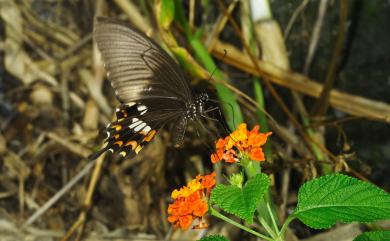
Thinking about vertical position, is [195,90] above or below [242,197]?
above

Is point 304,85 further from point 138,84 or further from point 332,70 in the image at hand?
point 138,84

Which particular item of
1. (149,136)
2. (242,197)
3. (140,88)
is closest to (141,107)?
(140,88)

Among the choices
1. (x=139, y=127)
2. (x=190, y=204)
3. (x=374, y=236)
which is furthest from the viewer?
(x=139, y=127)

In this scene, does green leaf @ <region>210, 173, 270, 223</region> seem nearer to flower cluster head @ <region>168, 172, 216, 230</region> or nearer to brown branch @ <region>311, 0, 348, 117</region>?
flower cluster head @ <region>168, 172, 216, 230</region>

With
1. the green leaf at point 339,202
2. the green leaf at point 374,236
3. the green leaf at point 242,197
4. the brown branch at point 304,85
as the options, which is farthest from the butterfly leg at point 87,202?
the green leaf at point 374,236

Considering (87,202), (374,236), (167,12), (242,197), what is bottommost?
(87,202)

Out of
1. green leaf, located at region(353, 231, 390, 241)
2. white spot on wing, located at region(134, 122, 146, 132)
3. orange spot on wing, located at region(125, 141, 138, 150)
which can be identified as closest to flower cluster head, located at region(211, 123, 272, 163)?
green leaf, located at region(353, 231, 390, 241)
